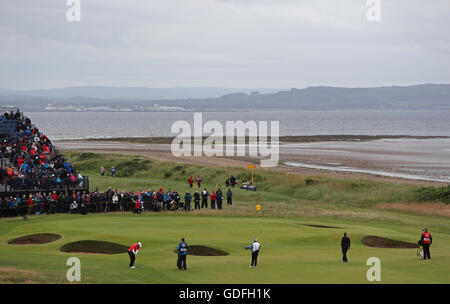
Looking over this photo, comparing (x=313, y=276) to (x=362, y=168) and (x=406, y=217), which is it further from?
(x=362, y=168)

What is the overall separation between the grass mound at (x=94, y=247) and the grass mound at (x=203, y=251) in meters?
3.34

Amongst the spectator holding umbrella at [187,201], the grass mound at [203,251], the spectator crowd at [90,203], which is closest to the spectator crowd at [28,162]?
the spectator crowd at [90,203]

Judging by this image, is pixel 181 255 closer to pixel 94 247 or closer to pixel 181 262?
pixel 181 262

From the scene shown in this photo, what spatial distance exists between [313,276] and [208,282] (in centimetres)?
425

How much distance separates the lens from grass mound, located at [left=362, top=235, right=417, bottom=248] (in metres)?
30.8

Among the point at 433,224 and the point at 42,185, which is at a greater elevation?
the point at 42,185

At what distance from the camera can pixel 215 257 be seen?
1050 inches

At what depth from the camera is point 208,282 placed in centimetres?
2047

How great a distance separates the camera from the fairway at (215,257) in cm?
2144

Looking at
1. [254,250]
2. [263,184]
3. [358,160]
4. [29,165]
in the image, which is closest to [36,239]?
[254,250]

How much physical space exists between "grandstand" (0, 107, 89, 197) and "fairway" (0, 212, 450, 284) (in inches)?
190

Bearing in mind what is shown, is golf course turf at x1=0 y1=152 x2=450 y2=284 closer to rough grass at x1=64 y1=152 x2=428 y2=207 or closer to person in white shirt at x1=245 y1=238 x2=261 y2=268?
rough grass at x1=64 y1=152 x2=428 y2=207

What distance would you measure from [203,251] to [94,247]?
18.4 feet
